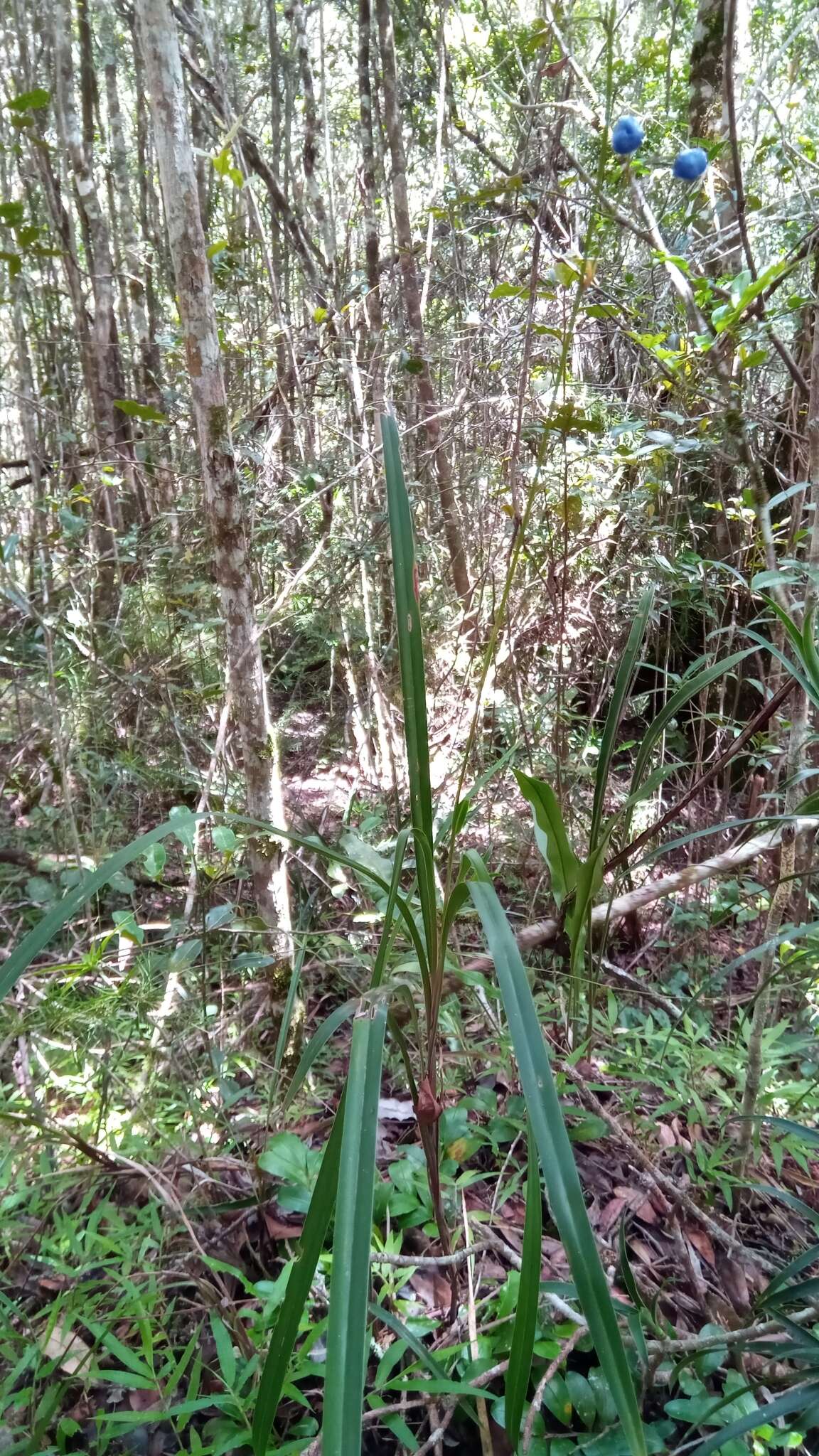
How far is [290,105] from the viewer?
3.93 meters

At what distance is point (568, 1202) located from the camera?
0.51 meters

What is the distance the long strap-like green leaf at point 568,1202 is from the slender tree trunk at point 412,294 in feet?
7.60

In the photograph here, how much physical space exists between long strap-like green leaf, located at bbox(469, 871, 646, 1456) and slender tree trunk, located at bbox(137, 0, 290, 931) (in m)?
1.05

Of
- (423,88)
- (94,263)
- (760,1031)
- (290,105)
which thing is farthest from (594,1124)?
(290,105)

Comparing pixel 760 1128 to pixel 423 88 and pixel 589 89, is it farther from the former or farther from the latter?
pixel 423 88

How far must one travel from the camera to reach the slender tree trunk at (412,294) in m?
2.82

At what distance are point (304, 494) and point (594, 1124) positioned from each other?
2375mm

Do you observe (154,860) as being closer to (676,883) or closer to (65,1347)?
(65,1347)

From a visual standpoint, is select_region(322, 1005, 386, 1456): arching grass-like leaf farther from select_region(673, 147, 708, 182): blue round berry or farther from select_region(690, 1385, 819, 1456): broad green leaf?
select_region(673, 147, 708, 182): blue round berry

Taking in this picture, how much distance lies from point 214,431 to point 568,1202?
4.93ft

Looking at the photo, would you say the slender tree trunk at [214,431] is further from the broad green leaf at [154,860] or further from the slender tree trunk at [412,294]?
the slender tree trunk at [412,294]

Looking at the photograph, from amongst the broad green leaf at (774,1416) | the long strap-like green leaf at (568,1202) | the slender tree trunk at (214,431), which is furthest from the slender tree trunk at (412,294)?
the broad green leaf at (774,1416)

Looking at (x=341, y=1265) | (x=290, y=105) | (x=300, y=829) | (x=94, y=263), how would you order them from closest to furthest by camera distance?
(x=341, y=1265), (x=300, y=829), (x=94, y=263), (x=290, y=105)

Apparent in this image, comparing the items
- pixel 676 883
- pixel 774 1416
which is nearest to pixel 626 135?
pixel 676 883
